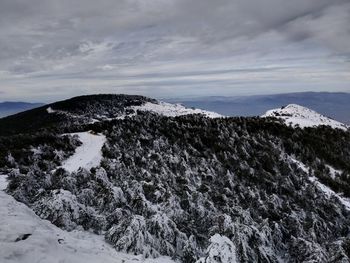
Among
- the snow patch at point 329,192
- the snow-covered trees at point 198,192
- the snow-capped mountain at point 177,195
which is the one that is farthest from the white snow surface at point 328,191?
the snow-covered trees at point 198,192

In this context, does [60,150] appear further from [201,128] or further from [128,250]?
[128,250]

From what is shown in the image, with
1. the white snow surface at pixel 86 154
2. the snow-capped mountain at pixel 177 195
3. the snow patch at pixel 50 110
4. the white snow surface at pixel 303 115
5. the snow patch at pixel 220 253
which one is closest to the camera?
the snow patch at pixel 220 253

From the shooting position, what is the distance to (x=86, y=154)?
37.7 metres

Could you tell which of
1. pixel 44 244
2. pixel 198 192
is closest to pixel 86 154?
→ pixel 198 192

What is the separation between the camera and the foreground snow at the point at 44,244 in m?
13.0

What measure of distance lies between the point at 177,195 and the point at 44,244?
38.9ft

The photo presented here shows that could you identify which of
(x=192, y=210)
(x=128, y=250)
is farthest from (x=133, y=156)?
(x=128, y=250)

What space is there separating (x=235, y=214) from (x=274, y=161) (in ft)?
72.4

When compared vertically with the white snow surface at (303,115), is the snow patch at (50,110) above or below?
below

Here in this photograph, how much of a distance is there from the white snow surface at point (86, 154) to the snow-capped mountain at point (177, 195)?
0.71ft

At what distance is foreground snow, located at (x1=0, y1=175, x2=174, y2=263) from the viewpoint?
42.5 ft

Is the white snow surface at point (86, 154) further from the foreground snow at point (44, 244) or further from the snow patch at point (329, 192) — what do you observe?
the snow patch at point (329, 192)

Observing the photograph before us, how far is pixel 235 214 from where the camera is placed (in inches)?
878

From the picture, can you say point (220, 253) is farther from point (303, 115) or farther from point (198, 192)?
point (303, 115)
